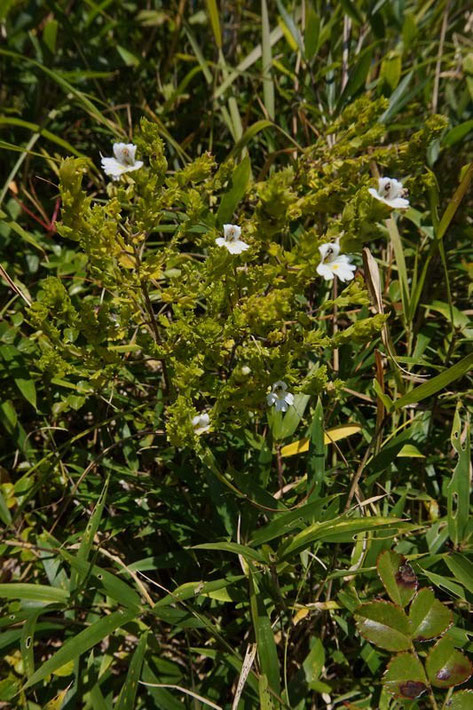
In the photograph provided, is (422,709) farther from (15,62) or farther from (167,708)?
(15,62)

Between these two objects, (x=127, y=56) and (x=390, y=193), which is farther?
(x=127, y=56)

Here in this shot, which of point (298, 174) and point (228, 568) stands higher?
point (298, 174)

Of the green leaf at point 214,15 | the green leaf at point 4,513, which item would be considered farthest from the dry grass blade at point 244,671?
the green leaf at point 214,15

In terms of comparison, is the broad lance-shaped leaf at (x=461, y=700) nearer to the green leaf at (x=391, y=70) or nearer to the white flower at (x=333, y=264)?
the white flower at (x=333, y=264)

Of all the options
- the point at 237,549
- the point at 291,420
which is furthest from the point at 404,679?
the point at 291,420

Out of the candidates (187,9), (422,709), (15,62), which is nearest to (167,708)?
(422,709)

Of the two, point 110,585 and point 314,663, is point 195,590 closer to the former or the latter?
point 110,585
